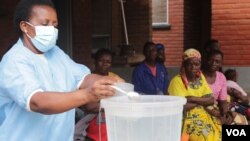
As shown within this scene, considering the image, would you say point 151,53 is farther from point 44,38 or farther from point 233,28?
point 44,38

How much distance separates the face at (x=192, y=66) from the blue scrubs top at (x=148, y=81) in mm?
934

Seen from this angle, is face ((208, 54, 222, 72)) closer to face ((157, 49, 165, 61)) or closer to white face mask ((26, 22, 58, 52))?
face ((157, 49, 165, 61))

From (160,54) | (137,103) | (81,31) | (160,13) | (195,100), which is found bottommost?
(195,100)

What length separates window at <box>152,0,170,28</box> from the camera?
1332 centimetres

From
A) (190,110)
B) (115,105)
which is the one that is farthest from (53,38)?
(190,110)

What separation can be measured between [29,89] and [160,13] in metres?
11.5

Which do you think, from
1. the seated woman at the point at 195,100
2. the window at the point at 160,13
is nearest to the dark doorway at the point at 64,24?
the seated woman at the point at 195,100

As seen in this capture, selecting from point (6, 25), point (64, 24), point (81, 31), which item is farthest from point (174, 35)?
point (6, 25)

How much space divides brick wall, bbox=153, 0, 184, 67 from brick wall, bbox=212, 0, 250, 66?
3.49 m

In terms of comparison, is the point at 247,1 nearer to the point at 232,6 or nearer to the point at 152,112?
the point at 232,6

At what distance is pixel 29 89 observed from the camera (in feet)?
7.03

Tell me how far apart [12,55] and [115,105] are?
0.58 meters

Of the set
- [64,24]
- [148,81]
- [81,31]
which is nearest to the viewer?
[148,81]

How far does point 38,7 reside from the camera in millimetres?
Result: 2361
